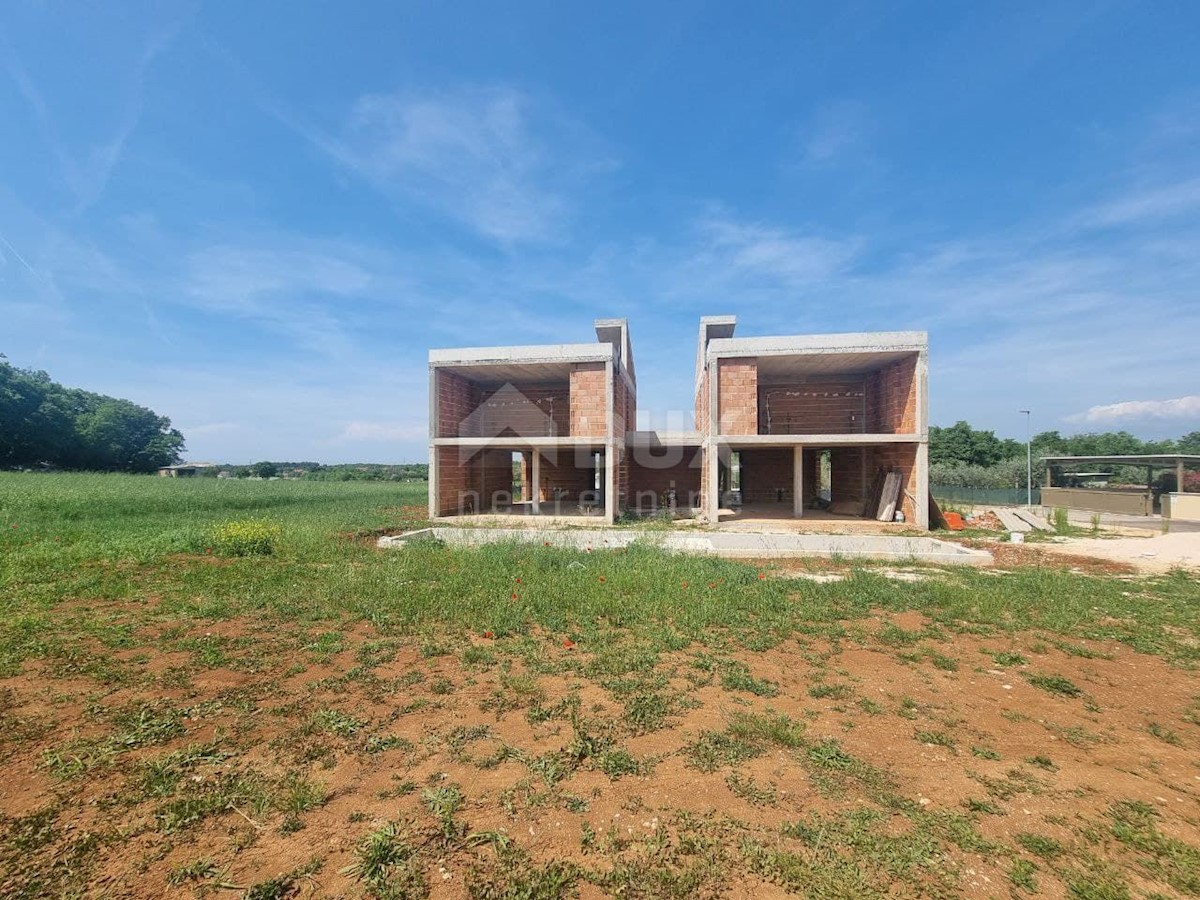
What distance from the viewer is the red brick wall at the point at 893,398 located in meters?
13.7

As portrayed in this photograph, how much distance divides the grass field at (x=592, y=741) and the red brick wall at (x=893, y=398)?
8139mm

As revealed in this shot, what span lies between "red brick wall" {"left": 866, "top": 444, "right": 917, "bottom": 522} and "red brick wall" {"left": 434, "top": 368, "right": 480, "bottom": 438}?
14199 millimetres

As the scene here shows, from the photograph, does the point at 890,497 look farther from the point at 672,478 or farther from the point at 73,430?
the point at 73,430

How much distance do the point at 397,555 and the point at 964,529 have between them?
1504 cm

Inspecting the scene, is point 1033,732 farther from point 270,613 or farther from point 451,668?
point 270,613

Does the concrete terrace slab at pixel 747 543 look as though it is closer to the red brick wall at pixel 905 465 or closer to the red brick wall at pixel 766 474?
the red brick wall at pixel 905 465

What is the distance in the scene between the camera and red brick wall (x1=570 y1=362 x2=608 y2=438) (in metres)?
14.2

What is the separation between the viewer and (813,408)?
1722 cm

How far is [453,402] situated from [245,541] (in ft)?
26.9

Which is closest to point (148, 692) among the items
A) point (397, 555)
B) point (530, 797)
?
point (530, 797)

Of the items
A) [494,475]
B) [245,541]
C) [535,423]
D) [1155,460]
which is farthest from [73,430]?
[1155,460]

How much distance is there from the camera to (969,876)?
6.72ft

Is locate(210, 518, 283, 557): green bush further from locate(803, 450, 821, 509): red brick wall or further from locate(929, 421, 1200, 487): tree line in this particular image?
locate(929, 421, 1200, 487): tree line

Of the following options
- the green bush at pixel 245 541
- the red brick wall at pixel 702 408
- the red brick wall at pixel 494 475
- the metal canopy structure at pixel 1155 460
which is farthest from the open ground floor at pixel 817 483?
the metal canopy structure at pixel 1155 460
